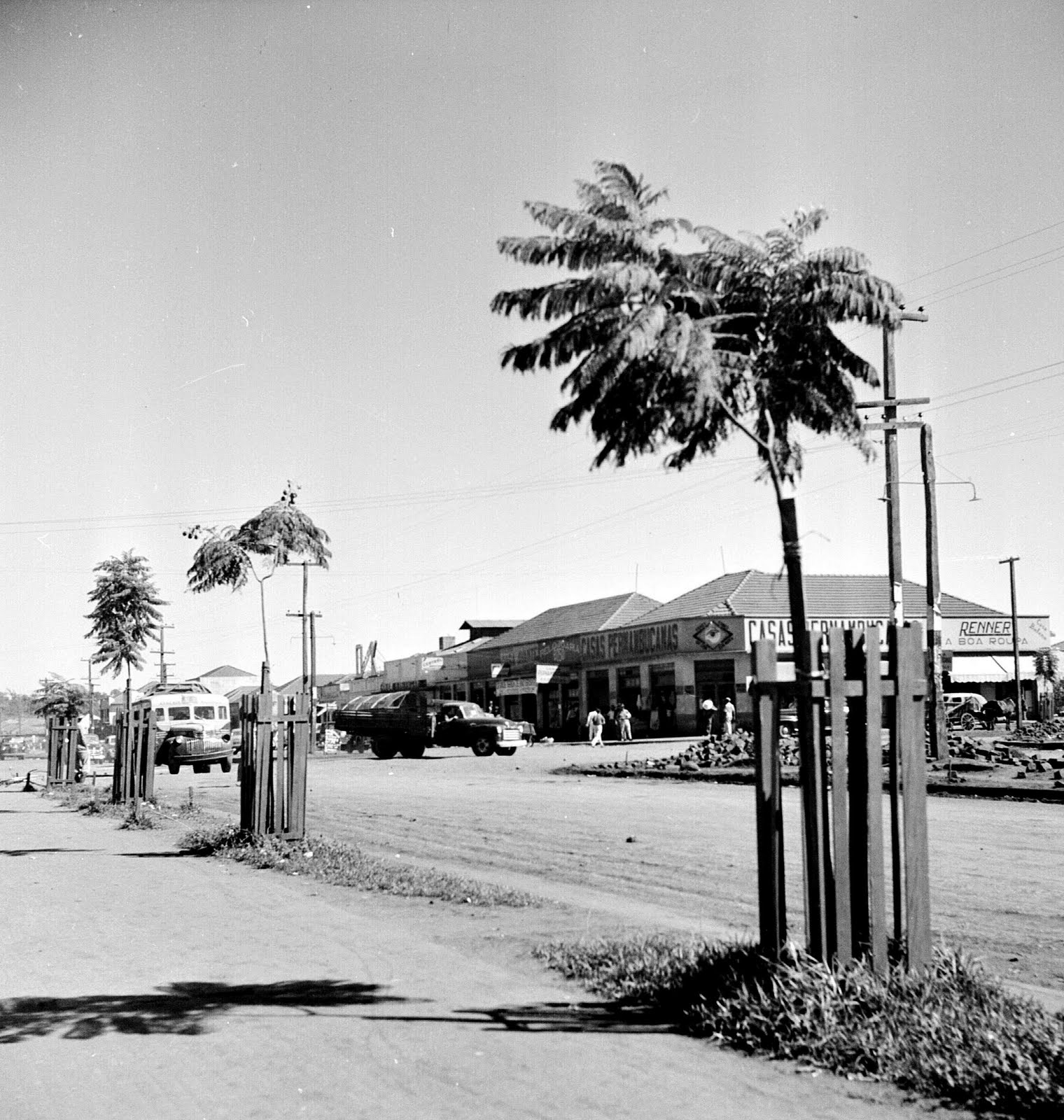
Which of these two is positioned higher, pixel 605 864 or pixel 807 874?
pixel 807 874

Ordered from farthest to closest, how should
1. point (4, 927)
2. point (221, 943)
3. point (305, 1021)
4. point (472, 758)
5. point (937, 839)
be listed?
point (472, 758)
point (937, 839)
point (4, 927)
point (221, 943)
point (305, 1021)

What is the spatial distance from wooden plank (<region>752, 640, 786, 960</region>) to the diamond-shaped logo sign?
44532 millimetres

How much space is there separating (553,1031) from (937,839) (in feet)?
28.1

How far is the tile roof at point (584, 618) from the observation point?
59.0m

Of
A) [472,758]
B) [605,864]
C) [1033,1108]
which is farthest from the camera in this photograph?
[472,758]

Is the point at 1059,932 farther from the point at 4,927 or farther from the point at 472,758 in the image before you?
the point at 472,758

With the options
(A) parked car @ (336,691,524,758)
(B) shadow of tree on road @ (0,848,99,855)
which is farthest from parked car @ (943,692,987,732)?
(B) shadow of tree on road @ (0,848,99,855)

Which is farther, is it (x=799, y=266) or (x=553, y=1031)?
(x=553, y=1031)

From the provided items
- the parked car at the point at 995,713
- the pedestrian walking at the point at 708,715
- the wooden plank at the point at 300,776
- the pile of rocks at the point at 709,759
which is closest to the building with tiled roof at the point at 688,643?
the pedestrian walking at the point at 708,715

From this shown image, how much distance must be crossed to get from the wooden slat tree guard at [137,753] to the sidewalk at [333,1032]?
365 inches

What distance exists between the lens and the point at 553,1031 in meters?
5.61

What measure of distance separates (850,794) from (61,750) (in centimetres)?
2672

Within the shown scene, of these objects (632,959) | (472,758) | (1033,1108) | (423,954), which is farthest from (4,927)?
(472,758)

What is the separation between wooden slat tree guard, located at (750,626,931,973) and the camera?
17.6 feet
